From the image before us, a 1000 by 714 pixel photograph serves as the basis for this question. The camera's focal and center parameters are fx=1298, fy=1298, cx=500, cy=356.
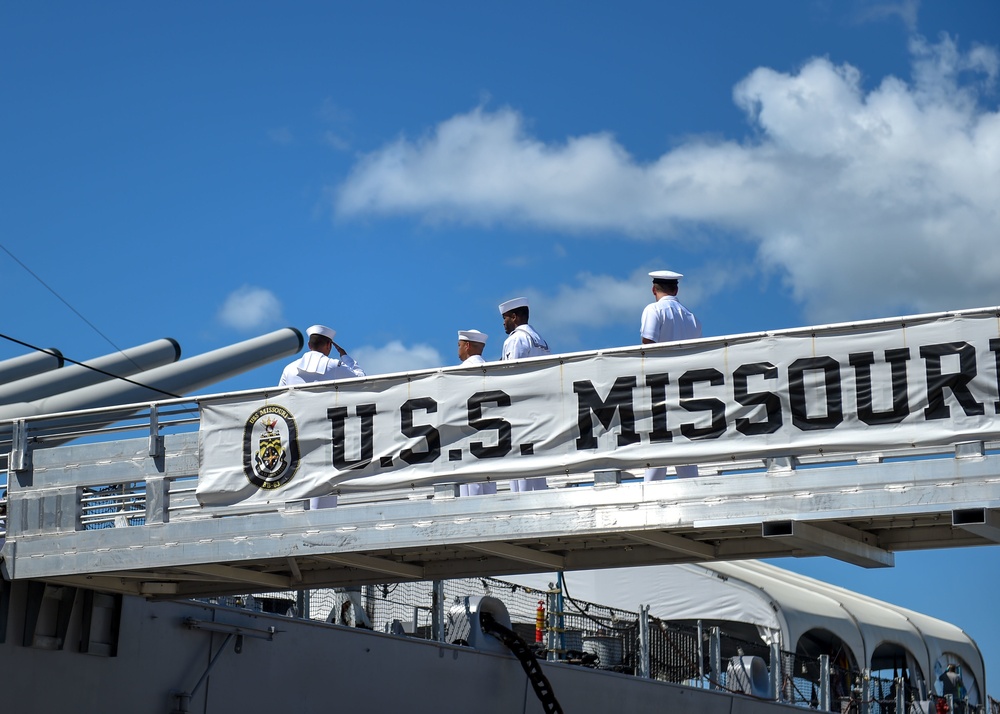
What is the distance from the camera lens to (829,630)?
93.4ft

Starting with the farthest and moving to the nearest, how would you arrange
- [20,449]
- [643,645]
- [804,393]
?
[643,645], [20,449], [804,393]

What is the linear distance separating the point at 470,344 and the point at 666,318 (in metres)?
2.24

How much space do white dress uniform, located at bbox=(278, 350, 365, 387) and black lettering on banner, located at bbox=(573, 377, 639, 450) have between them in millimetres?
3520

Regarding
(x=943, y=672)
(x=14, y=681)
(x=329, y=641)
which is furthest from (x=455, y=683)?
(x=943, y=672)

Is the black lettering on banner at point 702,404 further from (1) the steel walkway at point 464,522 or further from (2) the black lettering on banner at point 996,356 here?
(2) the black lettering on banner at point 996,356

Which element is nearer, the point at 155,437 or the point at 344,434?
the point at 344,434

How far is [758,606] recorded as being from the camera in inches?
1083

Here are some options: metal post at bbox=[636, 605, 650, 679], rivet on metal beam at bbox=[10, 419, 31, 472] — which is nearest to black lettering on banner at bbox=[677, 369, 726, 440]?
rivet on metal beam at bbox=[10, 419, 31, 472]

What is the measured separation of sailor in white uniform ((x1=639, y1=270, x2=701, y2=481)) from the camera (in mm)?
11922

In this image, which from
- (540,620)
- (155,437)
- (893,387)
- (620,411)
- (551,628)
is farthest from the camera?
(540,620)

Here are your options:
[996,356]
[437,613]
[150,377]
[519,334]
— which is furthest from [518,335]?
[150,377]

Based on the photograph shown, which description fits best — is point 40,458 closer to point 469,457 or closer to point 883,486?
point 469,457

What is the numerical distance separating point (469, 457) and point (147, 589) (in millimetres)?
4442

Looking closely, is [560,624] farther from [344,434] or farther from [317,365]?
[344,434]
